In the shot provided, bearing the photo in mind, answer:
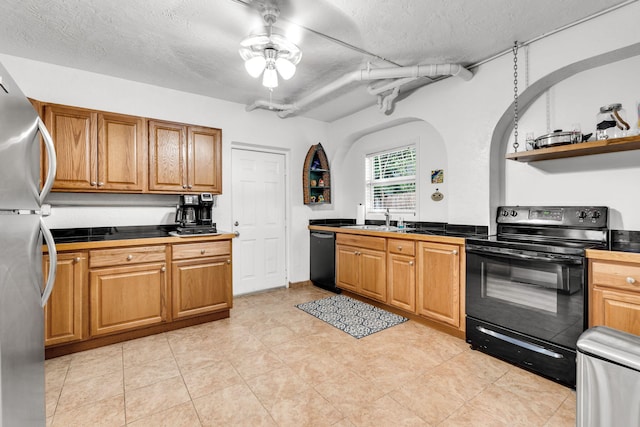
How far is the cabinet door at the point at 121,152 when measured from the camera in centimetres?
296

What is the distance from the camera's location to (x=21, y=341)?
3.40ft

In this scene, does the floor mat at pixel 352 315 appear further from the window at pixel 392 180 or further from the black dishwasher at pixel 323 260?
the window at pixel 392 180

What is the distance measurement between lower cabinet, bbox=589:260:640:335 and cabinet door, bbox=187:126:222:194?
3.50m

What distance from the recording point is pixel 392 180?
4.38m

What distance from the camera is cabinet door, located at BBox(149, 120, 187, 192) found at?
3.22 m

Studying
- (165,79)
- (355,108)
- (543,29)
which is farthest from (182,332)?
(543,29)

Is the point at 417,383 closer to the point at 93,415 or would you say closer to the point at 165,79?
the point at 93,415

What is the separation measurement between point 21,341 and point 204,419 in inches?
45.1

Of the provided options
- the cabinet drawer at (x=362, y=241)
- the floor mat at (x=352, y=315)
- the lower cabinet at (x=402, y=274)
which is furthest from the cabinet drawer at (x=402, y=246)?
the floor mat at (x=352, y=315)

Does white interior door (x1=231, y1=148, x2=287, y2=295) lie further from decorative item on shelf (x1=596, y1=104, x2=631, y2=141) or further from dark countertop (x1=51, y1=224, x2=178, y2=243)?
decorative item on shelf (x1=596, y1=104, x2=631, y2=141)

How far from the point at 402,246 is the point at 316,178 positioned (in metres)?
2.02

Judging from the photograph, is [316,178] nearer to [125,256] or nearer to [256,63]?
[256,63]

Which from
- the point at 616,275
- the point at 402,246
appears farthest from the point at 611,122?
the point at 402,246

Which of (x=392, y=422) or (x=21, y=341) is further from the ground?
(x=21, y=341)
